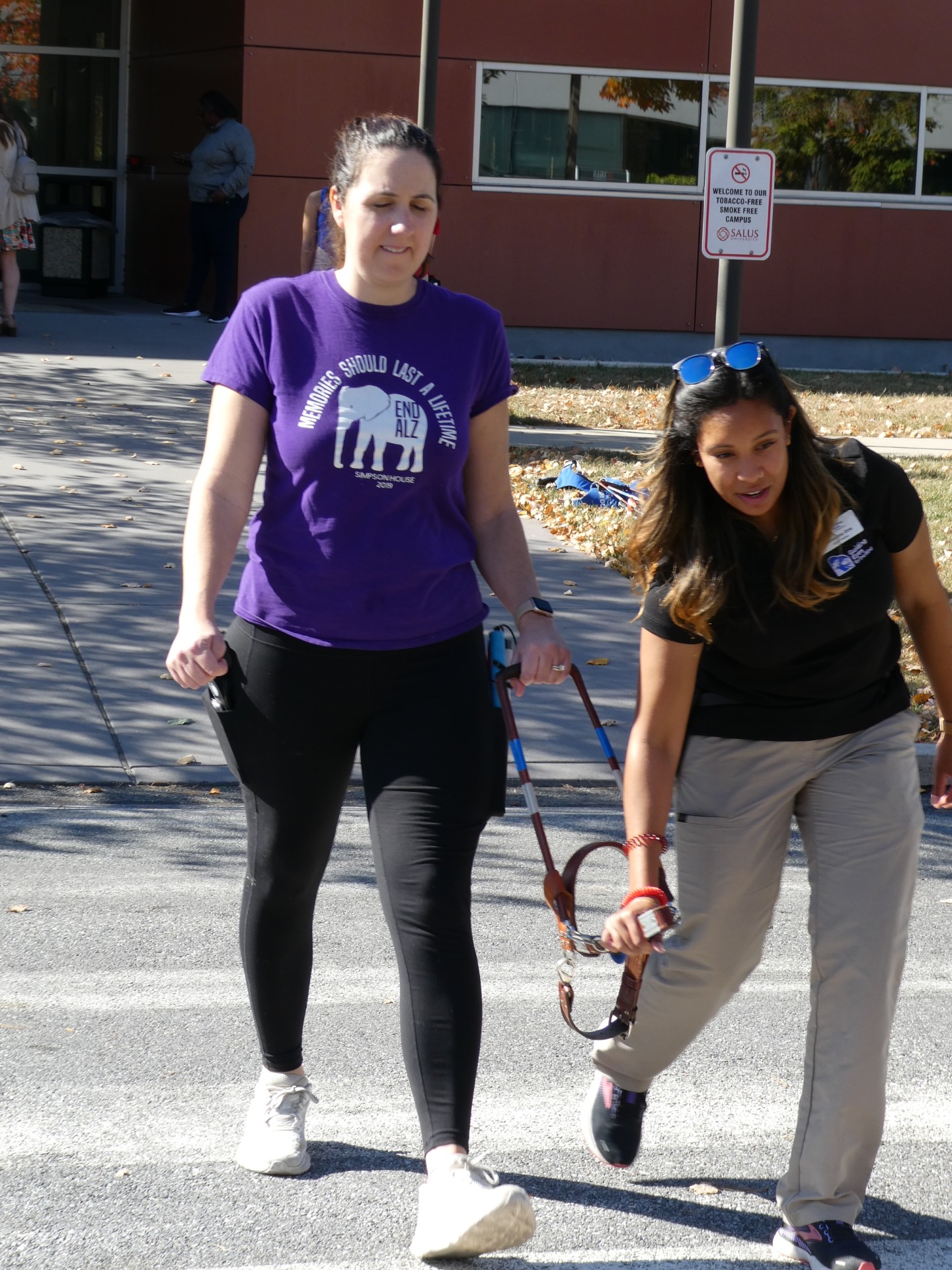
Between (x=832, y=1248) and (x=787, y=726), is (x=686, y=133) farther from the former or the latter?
(x=832, y=1248)

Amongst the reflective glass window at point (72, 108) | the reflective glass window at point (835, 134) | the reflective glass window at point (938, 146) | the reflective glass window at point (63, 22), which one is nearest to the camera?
the reflective glass window at point (835, 134)

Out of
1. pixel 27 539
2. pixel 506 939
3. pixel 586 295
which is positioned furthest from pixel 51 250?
pixel 506 939

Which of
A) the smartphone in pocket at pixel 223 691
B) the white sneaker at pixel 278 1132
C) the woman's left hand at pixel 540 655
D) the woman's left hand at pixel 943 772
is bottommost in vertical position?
Answer: the white sneaker at pixel 278 1132

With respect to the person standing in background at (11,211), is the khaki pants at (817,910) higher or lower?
lower

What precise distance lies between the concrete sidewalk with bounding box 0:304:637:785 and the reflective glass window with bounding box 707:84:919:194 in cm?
786

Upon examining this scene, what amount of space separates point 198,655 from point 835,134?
17.0 m

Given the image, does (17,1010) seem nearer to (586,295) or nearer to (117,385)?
(117,385)

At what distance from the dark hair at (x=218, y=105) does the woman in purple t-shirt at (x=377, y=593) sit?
45.5 ft

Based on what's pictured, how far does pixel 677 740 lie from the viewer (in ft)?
10.3

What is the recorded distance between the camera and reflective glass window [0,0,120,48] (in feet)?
66.8

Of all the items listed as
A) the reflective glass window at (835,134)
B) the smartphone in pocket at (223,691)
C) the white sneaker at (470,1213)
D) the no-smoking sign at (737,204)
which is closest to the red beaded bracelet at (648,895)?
the white sneaker at (470,1213)

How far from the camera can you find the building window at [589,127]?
17641 millimetres

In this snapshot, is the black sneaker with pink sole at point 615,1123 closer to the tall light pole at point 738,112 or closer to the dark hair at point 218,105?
the tall light pole at point 738,112

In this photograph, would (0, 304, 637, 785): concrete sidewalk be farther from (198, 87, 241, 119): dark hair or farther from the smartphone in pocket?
(198, 87, 241, 119): dark hair
